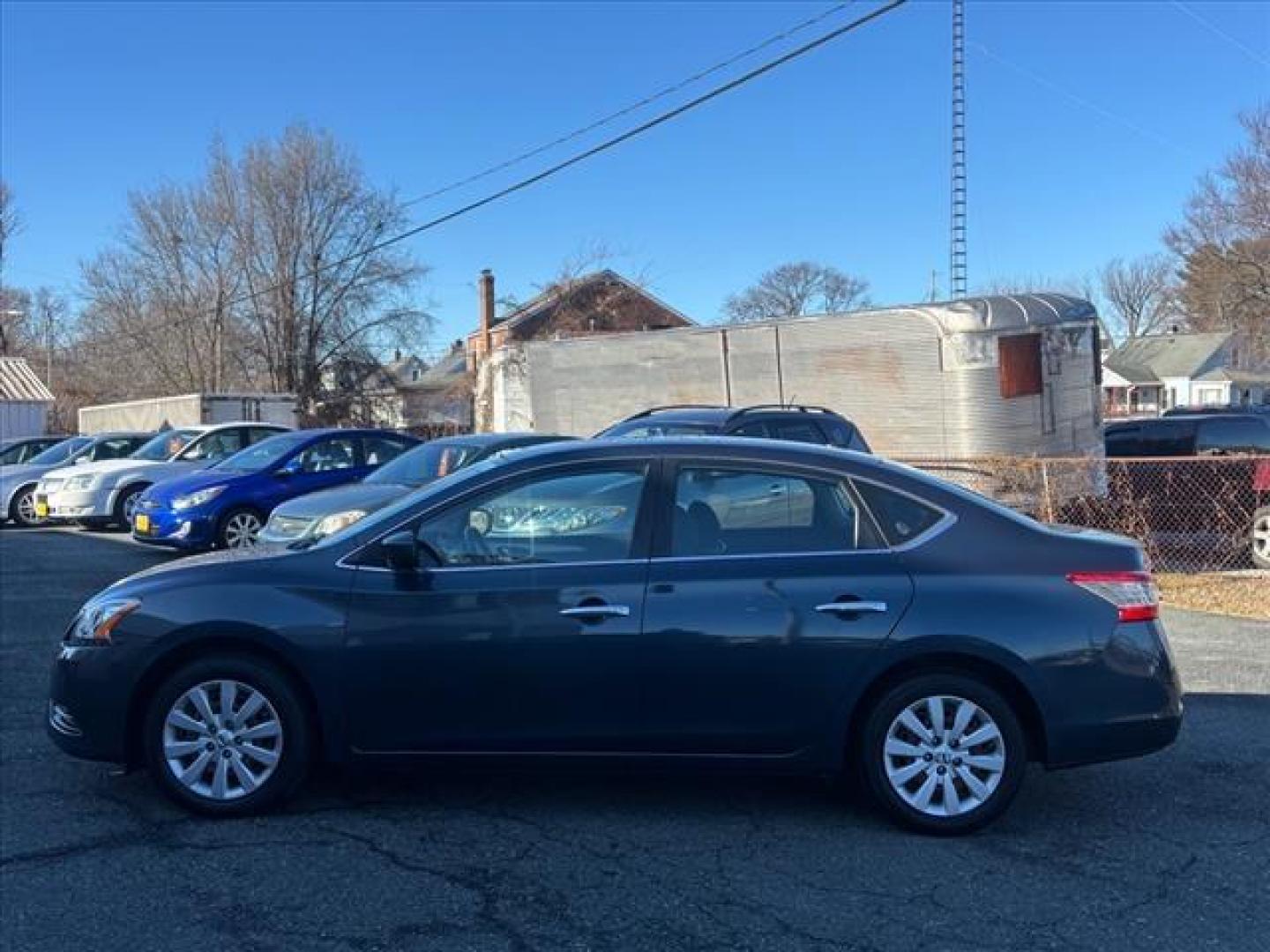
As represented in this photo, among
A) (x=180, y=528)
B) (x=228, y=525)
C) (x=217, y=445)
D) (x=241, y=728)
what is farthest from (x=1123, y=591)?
(x=217, y=445)

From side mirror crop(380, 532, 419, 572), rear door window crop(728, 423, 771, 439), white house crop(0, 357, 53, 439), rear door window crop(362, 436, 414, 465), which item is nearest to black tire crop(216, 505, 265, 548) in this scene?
rear door window crop(362, 436, 414, 465)

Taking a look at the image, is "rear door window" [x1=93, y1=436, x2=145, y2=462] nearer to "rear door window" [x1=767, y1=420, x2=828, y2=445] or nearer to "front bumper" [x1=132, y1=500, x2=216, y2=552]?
"front bumper" [x1=132, y1=500, x2=216, y2=552]

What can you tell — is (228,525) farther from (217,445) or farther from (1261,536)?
(1261,536)

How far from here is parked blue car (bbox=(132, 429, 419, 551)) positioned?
11508 millimetres

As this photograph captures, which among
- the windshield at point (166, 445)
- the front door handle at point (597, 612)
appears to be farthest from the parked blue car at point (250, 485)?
the front door handle at point (597, 612)

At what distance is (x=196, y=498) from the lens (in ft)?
38.0

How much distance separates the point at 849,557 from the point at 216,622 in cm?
261

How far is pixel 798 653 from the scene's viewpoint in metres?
4.27

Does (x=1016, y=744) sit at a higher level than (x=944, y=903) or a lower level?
higher

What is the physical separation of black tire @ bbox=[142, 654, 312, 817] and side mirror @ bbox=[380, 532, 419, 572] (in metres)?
0.66

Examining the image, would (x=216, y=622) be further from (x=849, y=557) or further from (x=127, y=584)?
(x=849, y=557)

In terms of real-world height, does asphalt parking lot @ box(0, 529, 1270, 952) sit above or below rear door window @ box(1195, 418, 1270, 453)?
below

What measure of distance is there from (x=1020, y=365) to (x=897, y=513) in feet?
31.5

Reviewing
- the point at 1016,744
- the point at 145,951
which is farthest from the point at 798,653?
the point at 145,951
